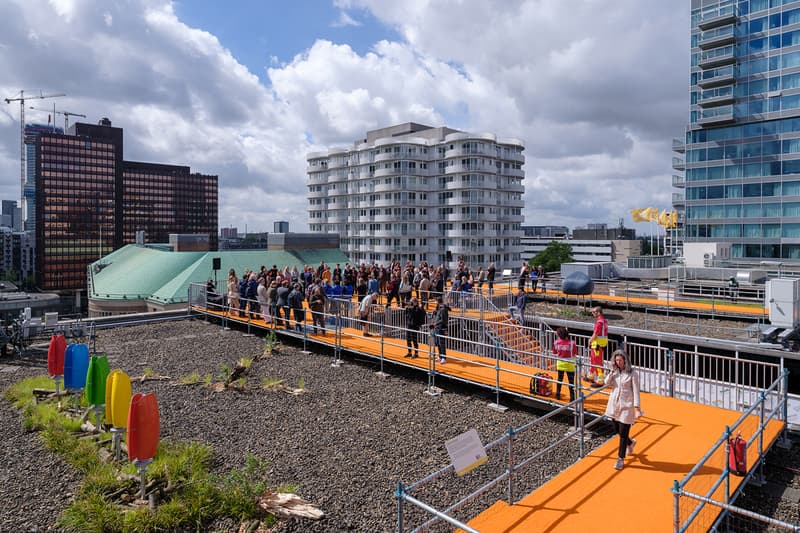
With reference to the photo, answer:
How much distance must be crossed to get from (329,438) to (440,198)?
3142 inches

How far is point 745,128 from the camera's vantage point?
6550 centimetres

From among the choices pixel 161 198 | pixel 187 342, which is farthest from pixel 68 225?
pixel 187 342

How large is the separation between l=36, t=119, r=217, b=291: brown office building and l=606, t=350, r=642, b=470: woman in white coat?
156m

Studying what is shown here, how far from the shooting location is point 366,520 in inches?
299

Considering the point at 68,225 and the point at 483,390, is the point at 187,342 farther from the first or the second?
the point at 68,225

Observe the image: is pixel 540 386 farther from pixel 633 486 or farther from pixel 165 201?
pixel 165 201

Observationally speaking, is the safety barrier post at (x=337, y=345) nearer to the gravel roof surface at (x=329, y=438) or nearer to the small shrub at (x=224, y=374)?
the gravel roof surface at (x=329, y=438)

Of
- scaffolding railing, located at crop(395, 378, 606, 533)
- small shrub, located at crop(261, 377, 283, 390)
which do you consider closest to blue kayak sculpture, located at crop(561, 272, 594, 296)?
scaffolding railing, located at crop(395, 378, 606, 533)

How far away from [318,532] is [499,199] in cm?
8312

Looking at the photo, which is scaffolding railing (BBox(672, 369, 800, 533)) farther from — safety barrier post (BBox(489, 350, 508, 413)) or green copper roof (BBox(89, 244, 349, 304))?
green copper roof (BBox(89, 244, 349, 304))

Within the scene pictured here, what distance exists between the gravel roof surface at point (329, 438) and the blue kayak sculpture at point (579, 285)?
47.2 feet

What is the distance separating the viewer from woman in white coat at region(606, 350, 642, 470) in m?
8.12

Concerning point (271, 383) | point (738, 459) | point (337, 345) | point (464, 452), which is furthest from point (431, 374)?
point (464, 452)

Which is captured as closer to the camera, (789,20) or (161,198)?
(789,20)
